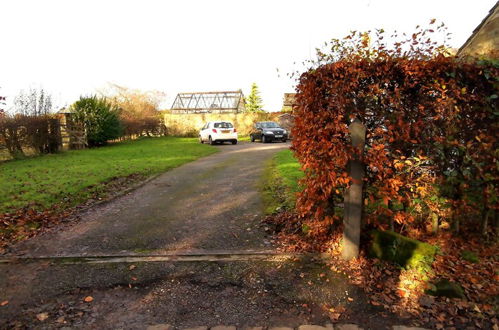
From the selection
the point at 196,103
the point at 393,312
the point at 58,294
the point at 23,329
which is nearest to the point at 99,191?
the point at 58,294

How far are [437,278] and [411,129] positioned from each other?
169cm

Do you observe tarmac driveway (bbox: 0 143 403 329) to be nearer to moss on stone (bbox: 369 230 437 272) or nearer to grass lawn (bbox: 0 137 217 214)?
moss on stone (bbox: 369 230 437 272)

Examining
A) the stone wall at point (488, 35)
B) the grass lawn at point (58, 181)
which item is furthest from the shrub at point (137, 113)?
the stone wall at point (488, 35)

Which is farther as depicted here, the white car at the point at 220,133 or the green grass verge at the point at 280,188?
the white car at the point at 220,133

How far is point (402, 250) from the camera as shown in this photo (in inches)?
141

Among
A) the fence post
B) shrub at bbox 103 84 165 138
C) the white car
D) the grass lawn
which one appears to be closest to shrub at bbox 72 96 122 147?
shrub at bbox 103 84 165 138

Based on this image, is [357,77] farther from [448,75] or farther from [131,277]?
[131,277]

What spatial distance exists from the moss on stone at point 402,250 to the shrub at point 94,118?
21465mm

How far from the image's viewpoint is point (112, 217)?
5.99 metres

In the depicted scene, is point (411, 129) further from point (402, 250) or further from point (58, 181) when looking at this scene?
point (58, 181)

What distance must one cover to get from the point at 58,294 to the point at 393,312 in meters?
3.56

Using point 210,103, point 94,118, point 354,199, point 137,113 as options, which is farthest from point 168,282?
point 210,103

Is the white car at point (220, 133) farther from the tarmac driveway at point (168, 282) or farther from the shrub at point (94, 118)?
the tarmac driveway at point (168, 282)

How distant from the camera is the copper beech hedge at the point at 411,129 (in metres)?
3.42
